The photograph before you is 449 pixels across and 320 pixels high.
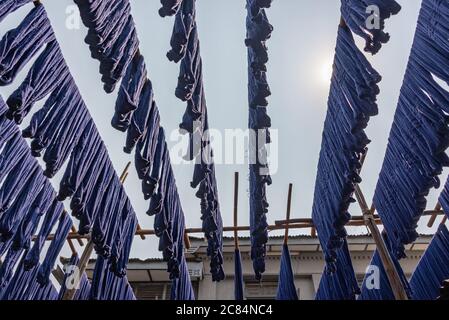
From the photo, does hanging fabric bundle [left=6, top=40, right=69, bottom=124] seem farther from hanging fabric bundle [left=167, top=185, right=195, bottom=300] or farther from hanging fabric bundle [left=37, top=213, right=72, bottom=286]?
hanging fabric bundle [left=37, top=213, right=72, bottom=286]

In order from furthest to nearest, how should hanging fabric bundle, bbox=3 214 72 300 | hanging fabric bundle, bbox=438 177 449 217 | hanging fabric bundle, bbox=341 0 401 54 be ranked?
hanging fabric bundle, bbox=3 214 72 300, hanging fabric bundle, bbox=438 177 449 217, hanging fabric bundle, bbox=341 0 401 54

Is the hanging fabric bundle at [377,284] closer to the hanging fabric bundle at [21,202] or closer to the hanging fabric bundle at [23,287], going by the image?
the hanging fabric bundle at [21,202]

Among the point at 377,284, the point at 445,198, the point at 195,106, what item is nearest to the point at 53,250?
the point at 195,106

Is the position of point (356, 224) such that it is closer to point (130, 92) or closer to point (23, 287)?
point (130, 92)

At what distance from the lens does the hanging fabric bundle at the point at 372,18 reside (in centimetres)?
425

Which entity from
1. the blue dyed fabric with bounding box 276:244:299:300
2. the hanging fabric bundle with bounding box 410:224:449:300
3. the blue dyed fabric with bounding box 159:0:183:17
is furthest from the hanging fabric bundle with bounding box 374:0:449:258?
the blue dyed fabric with bounding box 159:0:183:17

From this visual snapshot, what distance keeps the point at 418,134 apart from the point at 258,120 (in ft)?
6.72

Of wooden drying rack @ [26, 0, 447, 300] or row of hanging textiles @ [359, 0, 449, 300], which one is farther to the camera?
wooden drying rack @ [26, 0, 447, 300]

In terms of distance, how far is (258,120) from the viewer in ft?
19.5

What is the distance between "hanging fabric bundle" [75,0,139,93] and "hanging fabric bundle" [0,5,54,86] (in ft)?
1.99

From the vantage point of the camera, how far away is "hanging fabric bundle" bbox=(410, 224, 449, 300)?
670cm

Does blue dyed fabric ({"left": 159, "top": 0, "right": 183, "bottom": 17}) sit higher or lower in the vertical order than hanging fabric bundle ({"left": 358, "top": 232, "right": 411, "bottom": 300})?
higher

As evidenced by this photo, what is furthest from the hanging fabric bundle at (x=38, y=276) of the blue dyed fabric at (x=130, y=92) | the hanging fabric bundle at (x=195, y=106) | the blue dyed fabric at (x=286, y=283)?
the blue dyed fabric at (x=286, y=283)

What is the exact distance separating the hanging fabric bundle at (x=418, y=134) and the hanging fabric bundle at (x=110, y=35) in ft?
10.9
